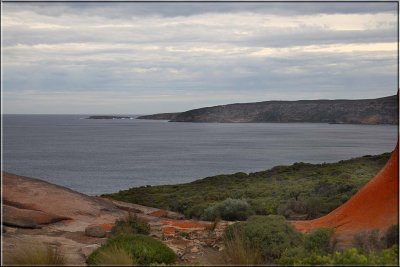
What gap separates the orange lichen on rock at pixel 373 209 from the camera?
45.1ft

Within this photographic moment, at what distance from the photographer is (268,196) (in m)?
28.7

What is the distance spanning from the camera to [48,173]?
74.1 metres

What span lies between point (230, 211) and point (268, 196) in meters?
8.44

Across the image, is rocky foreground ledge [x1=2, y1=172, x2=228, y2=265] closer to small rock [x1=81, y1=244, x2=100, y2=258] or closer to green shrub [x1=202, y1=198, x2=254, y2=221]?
small rock [x1=81, y1=244, x2=100, y2=258]

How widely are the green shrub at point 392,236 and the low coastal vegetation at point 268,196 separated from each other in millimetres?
8606

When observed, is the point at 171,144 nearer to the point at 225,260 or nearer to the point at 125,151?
the point at 125,151

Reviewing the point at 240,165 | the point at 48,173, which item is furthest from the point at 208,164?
the point at 48,173

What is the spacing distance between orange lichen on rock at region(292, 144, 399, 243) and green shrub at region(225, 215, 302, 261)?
125cm

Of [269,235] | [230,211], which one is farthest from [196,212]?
[269,235]

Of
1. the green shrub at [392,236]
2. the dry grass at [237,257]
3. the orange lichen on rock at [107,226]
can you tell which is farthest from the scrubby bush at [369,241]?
the orange lichen on rock at [107,226]

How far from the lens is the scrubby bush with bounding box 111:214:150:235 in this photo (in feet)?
48.4

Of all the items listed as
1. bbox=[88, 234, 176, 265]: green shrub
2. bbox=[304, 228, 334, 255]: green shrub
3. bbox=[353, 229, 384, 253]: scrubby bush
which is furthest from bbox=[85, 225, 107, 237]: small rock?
bbox=[353, 229, 384, 253]: scrubby bush

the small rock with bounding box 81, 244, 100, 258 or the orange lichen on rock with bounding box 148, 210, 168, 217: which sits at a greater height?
the small rock with bounding box 81, 244, 100, 258

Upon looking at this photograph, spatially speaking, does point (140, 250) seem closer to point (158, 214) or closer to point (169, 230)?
point (169, 230)
